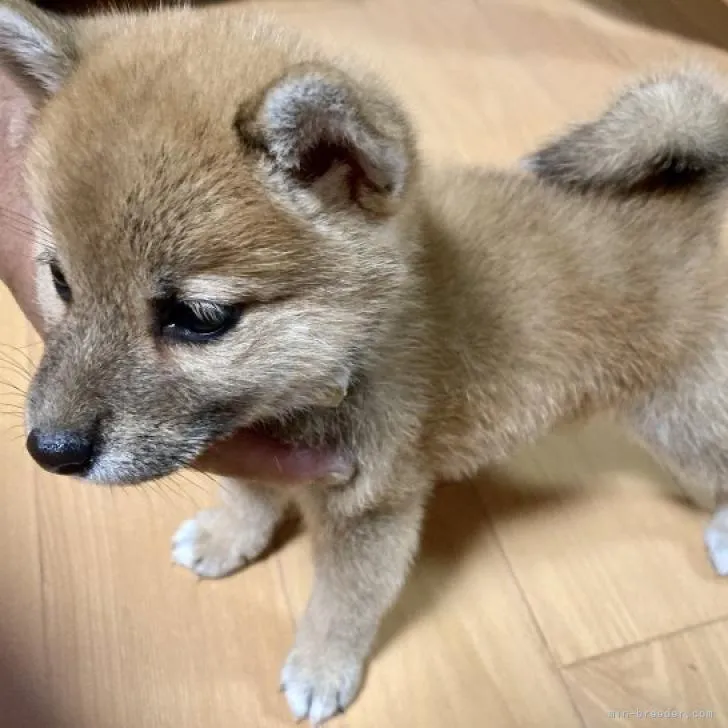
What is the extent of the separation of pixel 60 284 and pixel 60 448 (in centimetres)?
23

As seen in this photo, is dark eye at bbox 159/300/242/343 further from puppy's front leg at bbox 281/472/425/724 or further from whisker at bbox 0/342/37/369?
whisker at bbox 0/342/37/369

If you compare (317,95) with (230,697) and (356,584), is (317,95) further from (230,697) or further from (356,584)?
(230,697)

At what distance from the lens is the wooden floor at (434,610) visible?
1.45 meters

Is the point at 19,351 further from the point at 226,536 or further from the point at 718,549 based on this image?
the point at 718,549

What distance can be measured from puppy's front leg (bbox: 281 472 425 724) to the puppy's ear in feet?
1.48

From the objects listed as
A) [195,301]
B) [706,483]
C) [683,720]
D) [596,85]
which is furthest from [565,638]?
[596,85]

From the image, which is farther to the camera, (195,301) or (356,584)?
(356,584)

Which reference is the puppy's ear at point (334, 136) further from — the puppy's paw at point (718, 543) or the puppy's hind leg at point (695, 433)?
the puppy's paw at point (718, 543)

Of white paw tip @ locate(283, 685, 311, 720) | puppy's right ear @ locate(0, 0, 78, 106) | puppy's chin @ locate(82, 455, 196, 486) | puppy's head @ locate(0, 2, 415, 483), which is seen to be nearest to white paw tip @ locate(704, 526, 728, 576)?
white paw tip @ locate(283, 685, 311, 720)

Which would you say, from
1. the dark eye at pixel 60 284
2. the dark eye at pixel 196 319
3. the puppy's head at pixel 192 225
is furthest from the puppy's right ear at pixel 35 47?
the dark eye at pixel 196 319

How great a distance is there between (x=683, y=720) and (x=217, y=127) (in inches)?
49.0

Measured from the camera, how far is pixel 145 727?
1413 mm

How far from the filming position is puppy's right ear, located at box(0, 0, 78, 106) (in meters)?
1.01

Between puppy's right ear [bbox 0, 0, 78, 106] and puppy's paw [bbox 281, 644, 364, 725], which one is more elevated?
puppy's right ear [bbox 0, 0, 78, 106]
